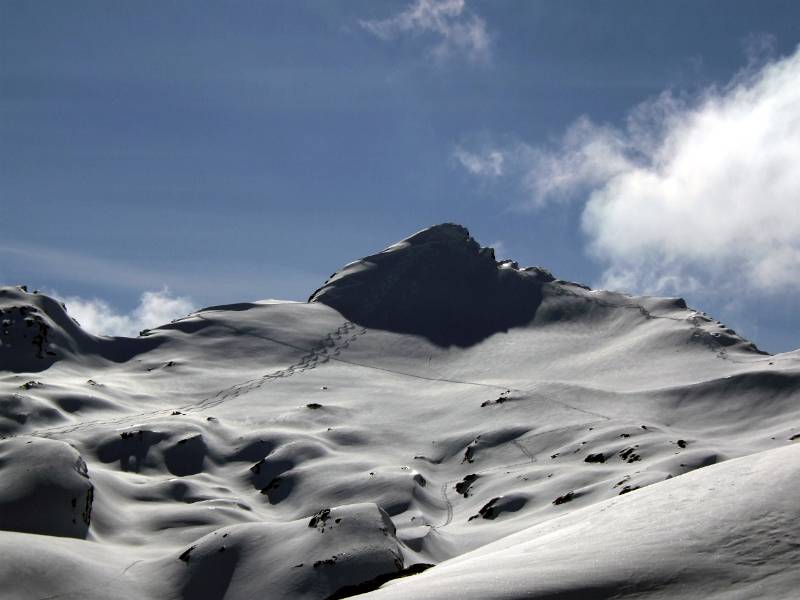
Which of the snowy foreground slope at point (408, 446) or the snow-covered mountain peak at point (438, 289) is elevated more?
the snow-covered mountain peak at point (438, 289)

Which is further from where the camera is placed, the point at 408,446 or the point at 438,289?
the point at 438,289

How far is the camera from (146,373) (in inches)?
3597

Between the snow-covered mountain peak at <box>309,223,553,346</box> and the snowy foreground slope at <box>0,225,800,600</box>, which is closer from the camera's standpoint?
the snowy foreground slope at <box>0,225,800,600</box>

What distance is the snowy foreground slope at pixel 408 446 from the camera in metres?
15.0

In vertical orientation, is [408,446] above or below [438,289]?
below

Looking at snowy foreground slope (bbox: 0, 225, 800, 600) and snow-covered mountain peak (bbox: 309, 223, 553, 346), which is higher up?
snow-covered mountain peak (bbox: 309, 223, 553, 346)

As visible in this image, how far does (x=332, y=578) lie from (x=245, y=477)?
33263 mm

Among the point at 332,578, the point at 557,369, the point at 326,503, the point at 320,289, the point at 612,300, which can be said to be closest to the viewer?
the point at 332,578

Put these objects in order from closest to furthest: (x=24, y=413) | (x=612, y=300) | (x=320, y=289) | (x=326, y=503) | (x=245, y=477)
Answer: (x=326, y=503)
(x=245, y=477)
(x=24, y=413)
(x=612, y=300)
(x=320, y=289)

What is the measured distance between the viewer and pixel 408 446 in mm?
69688

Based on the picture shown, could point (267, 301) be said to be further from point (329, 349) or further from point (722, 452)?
point (722, 452)

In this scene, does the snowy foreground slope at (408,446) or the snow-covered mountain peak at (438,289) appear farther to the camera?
the snow-covered mountain peak at (438,289)

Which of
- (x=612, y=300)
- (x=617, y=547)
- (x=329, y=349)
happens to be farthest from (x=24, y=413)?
(x=612, y=300)

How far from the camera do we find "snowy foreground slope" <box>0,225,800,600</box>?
591 inches
